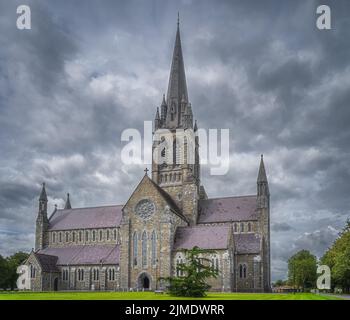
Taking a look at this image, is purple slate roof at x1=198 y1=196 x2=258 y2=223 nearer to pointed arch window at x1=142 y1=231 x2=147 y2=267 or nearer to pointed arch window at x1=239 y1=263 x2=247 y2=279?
pointed arch window at x1=239 y1=263 x2=247 y2=279

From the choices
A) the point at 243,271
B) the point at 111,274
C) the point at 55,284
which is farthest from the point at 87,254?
the point at 243,271

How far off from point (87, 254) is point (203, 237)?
25613 millimetres

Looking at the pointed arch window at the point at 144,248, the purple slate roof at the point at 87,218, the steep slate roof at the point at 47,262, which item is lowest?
the steep slate roof at the point at 47,262

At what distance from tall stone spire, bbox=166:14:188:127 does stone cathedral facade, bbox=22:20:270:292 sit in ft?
0.66

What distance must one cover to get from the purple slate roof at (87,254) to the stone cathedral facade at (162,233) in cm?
20

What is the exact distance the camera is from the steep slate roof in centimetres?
8549

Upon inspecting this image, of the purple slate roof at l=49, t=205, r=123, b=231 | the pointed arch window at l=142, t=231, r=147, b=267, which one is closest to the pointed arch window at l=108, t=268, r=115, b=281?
the pointed arch window at l=142, t=231, r=147, b=267

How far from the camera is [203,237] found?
247ft

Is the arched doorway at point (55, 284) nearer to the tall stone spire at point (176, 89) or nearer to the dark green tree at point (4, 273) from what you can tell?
the dark green tree at point (4, 273)

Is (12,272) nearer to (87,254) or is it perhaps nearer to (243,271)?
(87,254)

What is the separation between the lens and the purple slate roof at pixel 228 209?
8419 cm

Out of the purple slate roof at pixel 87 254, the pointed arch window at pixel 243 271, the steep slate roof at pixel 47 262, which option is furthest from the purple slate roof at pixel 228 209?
the steep slate roof at pixel 47 262
